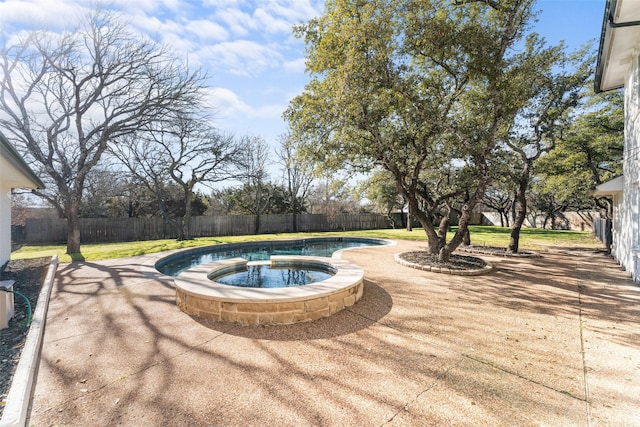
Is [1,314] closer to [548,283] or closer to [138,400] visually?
[138,400]

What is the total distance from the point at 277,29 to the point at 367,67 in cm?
358

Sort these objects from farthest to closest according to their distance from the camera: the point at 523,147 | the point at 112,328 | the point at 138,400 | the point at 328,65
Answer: the point at 523,147, the point at 328,65, the point at 112,328, the point at 138,400

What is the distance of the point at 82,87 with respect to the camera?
1088 cm

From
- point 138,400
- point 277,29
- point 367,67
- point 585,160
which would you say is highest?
point 277,29

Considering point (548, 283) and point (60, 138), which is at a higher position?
point (60, 138)

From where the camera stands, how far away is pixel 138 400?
99.0 inches

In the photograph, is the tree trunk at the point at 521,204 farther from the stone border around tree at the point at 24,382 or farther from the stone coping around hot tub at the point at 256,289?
the stone border around tree at the point at 24,382

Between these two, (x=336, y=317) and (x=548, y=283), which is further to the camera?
(x=548, y=283)

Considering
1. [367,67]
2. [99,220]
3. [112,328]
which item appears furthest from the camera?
[99,220]

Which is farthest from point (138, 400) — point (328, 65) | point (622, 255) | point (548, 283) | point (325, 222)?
point (325, 222)

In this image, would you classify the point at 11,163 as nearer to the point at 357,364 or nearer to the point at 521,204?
the point at 357,364

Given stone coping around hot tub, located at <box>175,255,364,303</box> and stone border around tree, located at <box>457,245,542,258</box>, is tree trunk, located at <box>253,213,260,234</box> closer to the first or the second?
stone border around tree, located at <box>457,245,542,258</box>

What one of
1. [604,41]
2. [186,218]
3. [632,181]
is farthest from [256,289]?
[186,218]

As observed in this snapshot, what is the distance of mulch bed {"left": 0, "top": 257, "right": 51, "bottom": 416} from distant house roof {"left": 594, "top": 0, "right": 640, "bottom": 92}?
965 cm
